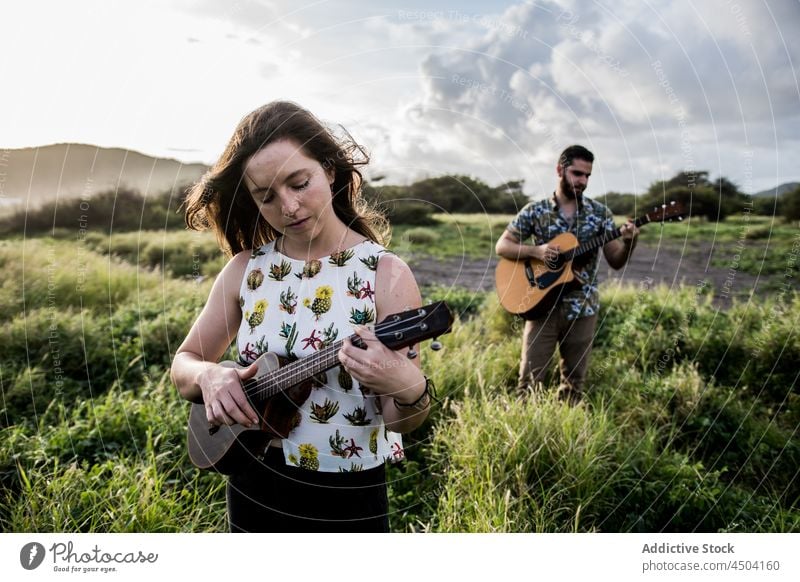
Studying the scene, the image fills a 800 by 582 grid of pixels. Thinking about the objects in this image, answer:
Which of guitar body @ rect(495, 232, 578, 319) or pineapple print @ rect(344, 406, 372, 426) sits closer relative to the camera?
pineapple print @ rect(344, 406, 372, 426)

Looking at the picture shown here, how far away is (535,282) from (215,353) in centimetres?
184

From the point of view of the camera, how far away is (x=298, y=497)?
57.0 inches

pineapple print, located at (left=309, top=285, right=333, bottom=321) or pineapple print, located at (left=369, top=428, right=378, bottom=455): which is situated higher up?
pineapple print, located at (left=309, top=285, right=333, bottom=321)

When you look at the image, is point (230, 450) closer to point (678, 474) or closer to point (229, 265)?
point (229, 265)

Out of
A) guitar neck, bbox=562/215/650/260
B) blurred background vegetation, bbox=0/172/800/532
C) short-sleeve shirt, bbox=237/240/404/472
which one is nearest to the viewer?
short-sleeve shirt, bbox=237/240/404/472

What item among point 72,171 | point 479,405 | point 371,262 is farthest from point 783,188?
point 72,171

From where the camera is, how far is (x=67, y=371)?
334cm

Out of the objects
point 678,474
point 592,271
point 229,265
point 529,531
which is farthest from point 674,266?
point 229,265

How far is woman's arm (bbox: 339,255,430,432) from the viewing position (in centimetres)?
122

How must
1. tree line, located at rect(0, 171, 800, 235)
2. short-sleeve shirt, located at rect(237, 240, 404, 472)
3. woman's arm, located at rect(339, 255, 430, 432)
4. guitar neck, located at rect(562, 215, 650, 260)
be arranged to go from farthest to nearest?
guitar neck, located at rect(562, 215, 650, 260) → tree line, located at rect(0, 171, 800, 235) → short-sleeve shirt, located at rect(237, 240, 404, 472) → woman's arm, located at rect(339, 255, 430, 432)

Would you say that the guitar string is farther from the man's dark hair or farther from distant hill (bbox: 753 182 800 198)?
distant hill (bbox: 753 182 800 198)

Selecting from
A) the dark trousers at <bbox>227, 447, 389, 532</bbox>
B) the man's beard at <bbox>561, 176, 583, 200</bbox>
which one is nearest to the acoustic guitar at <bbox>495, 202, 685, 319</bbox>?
the man's beard at <bbox>561, 176, 583, 200</bbox>

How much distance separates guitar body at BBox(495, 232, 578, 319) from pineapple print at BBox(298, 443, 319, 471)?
71.3 inches

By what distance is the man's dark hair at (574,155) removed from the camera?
7.61 ft
